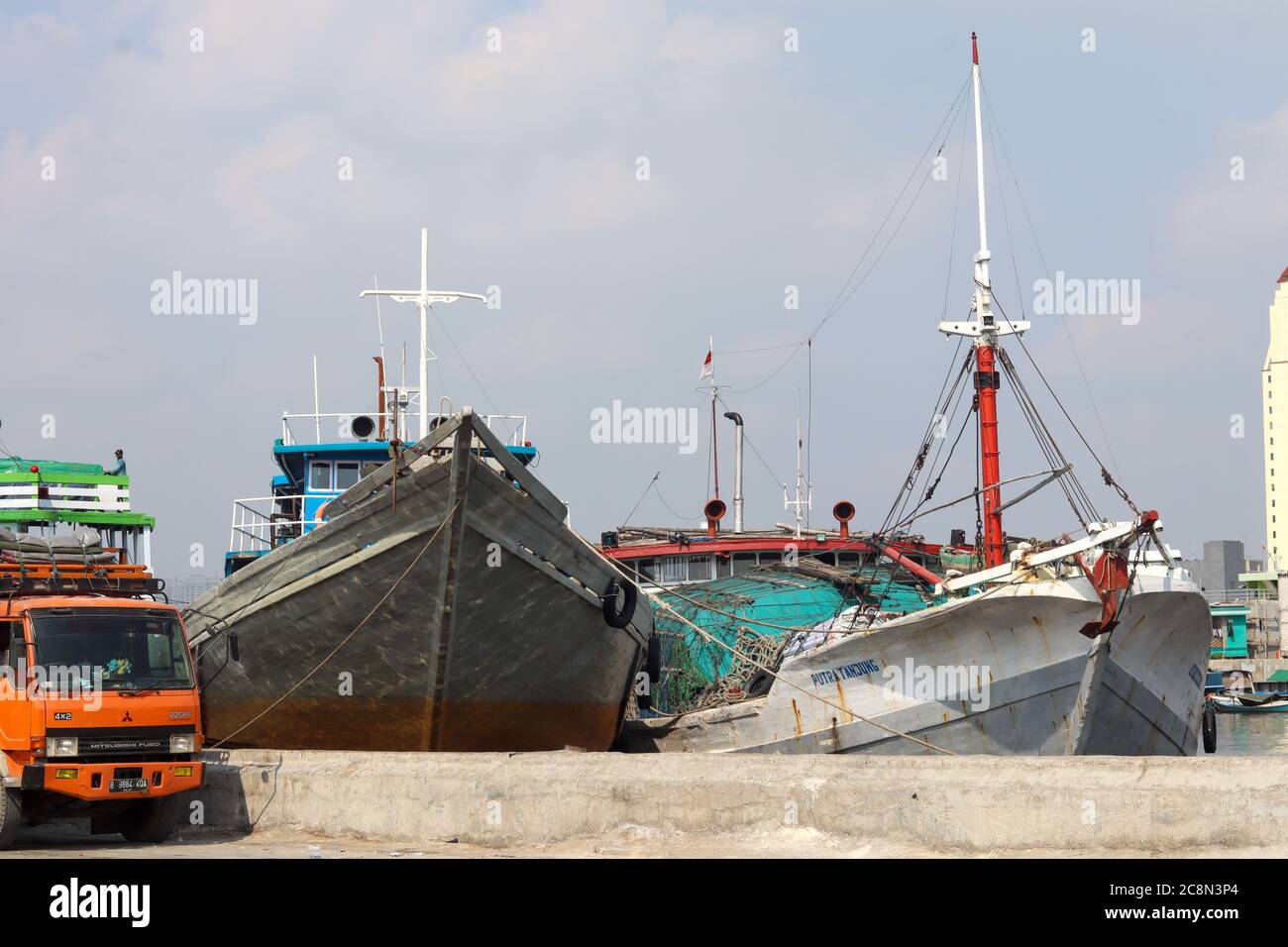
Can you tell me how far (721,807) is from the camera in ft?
32.7

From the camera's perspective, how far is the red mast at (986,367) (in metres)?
19.4

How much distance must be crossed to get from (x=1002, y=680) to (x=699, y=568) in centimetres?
877

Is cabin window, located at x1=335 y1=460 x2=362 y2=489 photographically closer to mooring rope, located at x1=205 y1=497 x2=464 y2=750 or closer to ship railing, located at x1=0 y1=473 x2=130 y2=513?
ship railing, located at x1=0 y1=473 x2=130 y2=513

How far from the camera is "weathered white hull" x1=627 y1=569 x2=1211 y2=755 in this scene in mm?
16734

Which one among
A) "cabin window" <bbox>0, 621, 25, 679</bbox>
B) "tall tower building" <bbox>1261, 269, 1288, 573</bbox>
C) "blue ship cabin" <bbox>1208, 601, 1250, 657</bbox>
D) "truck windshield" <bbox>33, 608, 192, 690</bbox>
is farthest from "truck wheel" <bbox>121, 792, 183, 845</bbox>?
"tall tower building" <bbox>1261, 269, 1288, 573</bbox>

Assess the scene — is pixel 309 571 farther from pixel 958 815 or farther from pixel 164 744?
pixel 958 815

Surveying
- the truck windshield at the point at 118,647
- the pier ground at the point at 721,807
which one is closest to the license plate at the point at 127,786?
the pier ground at the point at 721,807

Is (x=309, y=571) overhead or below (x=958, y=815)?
overhead

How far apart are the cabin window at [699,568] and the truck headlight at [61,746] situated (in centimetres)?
1508
